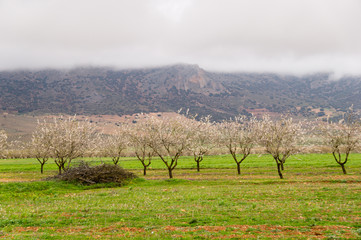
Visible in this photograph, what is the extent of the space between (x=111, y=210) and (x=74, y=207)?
3279 mm

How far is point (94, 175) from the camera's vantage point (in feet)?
119

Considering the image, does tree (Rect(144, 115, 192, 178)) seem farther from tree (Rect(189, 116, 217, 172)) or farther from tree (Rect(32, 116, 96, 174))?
tree (Rect(32, 116, 96, 174))

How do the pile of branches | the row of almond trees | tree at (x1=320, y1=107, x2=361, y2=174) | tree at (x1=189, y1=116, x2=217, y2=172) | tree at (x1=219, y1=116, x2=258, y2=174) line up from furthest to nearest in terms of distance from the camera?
tree at (x1=189, y1=116, x2=217, y2=172)
tree at (x1=219, y1=116, x2=258, y2=174)
tree at (x1=320, y1=107, x2=361, y2=174)
the row of almond trees
the pile of branches

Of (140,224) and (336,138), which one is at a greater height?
(336,138)

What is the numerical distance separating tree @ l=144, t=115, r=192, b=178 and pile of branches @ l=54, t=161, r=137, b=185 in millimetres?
7280

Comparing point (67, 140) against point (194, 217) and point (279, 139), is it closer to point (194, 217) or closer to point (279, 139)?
point (279, 139)

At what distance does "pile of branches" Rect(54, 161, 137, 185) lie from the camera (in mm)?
35688

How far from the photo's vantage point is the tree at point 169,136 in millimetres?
43625

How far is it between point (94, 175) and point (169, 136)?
43.0 feet

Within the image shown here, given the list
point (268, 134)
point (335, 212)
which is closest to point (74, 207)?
point (335, 212)

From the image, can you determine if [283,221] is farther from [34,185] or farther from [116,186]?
[34,185]

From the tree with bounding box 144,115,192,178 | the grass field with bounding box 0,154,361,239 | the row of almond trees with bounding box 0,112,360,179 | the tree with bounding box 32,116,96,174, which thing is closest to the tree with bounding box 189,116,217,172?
the row of almond trees with bounding box 0,112,360,179

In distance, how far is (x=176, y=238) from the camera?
12430 mm

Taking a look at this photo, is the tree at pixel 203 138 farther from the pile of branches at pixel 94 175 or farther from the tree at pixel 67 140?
the tree at pixel 67 140
